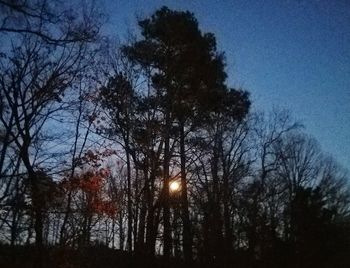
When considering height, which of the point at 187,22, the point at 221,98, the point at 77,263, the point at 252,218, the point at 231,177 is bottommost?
the point at 77,263

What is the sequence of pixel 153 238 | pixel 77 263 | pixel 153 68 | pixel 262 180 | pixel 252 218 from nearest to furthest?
1. pixel 77 263
2. pixel 153 238
3. pixel 153 68
4. pixel 252 218
5. pixel 262 180

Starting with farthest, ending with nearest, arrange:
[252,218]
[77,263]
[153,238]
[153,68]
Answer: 1. [252,218]
2. [153,68]
3. [153,238]
4. [77,263]

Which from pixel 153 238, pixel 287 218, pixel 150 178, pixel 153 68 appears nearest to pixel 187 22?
pixel 153 68

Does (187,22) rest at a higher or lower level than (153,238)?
higher

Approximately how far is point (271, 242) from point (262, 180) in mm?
7093

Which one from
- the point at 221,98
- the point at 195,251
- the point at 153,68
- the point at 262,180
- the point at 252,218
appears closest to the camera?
the point at 153,68

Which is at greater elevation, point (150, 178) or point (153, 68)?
point (153, 68)

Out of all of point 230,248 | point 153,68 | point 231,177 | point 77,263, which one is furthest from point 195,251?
point 153,68

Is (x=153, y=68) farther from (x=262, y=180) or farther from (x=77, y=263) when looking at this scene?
(x=262, y=180)

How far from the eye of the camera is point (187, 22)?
976 inches

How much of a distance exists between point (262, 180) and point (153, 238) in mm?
14516

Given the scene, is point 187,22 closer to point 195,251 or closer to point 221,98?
point 221,98

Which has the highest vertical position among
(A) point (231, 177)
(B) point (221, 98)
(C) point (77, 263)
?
(B) point (221, 98)

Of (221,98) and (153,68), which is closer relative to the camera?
(153,68)
